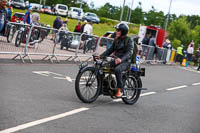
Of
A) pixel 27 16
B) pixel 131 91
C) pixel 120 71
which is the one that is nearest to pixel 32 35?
pixel 131 91

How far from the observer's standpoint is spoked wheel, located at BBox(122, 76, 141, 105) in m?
8.74

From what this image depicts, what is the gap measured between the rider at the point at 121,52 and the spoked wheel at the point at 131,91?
37cm

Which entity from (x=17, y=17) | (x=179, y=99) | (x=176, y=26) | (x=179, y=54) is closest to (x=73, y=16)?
(x=17, y=17)

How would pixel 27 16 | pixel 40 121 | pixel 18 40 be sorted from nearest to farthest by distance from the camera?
pixel 40 121
pixel 18 40
pixel 27 16

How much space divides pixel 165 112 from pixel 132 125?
1.97 meters

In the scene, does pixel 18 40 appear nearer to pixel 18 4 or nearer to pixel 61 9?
pixel 18 4

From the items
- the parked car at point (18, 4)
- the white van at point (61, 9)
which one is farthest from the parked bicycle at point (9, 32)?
the white van at point (61, 9)

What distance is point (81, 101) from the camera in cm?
815

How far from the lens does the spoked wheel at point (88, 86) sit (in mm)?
7750

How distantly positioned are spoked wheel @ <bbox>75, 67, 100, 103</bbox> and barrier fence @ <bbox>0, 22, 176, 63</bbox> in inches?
209

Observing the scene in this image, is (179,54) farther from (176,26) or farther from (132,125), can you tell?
(176,26)

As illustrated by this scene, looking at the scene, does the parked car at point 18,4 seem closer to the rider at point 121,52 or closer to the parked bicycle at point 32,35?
the parked bicycle at point 32,35

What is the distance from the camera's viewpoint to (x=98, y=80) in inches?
315

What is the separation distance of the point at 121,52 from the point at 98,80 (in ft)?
2.92
